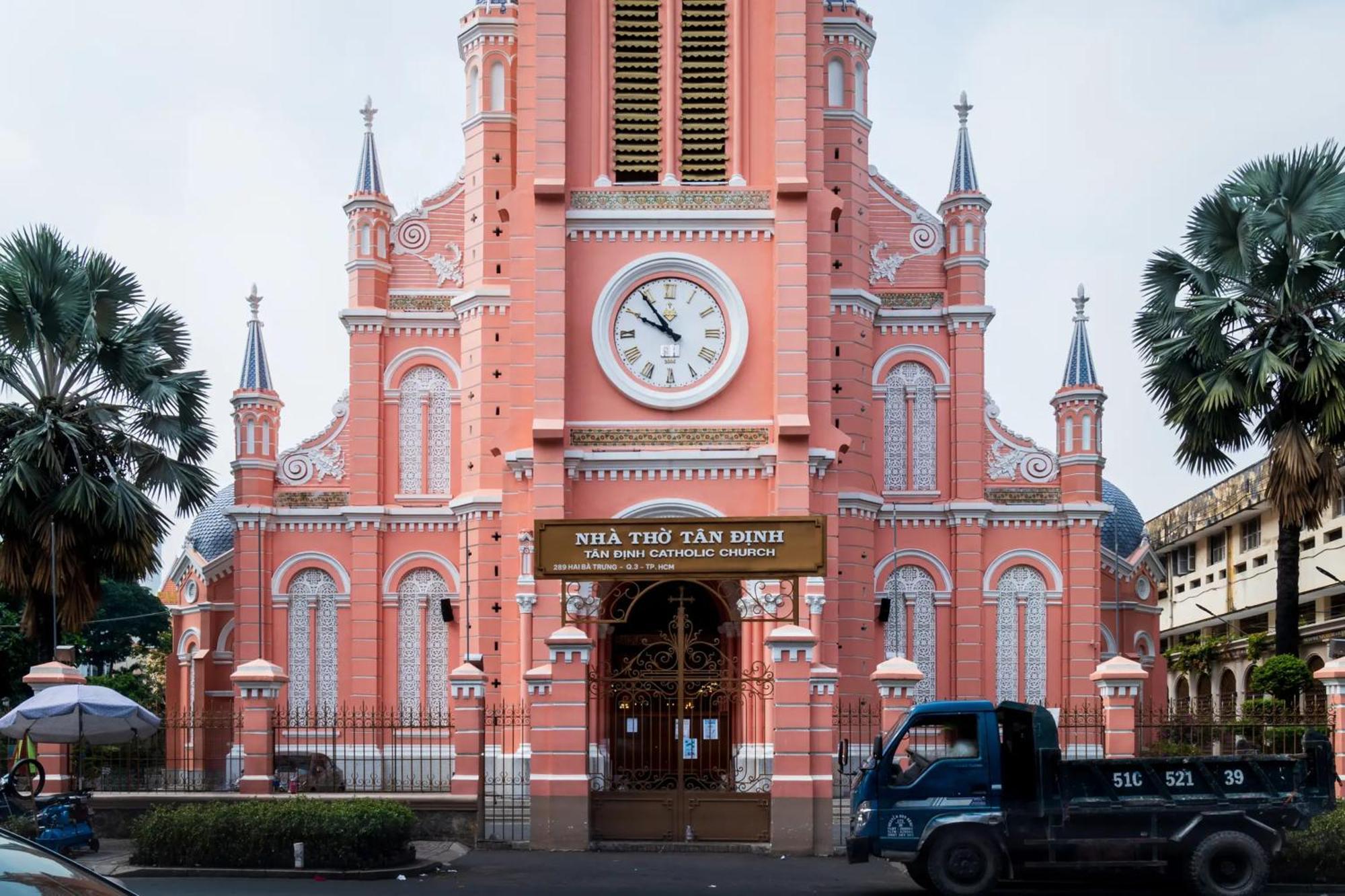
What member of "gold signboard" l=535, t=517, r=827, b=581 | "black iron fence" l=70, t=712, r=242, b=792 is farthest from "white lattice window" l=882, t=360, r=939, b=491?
"black iron fence" l=70, t=712, r=242, b=792

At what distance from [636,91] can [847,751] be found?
47.2 feet

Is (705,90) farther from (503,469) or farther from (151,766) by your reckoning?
(151,766)

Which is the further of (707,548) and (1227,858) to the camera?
(707,548)

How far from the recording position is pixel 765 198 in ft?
97.5

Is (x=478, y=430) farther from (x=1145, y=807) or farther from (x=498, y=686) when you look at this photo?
(x=1145, y=807)

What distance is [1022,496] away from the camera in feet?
120

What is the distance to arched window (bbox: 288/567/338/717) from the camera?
3634 centimetres

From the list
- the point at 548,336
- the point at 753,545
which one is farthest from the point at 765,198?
the point at 753,545

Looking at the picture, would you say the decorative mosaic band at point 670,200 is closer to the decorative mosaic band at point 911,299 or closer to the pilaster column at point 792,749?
the decorative mosaic band at point 911,299

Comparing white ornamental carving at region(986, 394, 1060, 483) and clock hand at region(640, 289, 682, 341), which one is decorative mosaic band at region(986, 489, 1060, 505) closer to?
white ornamental carving at region(986, 394, 1060, 483)

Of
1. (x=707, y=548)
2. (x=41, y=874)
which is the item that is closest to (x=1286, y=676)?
(x=707, y=548)

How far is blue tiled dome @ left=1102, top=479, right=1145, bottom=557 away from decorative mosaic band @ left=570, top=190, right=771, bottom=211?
19.4 meters

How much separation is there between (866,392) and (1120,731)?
14.1 metres

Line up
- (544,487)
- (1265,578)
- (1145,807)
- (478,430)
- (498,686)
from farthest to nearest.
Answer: (1265,578) → (478,430) → (498,686) → (544,487) → (1145,807)
